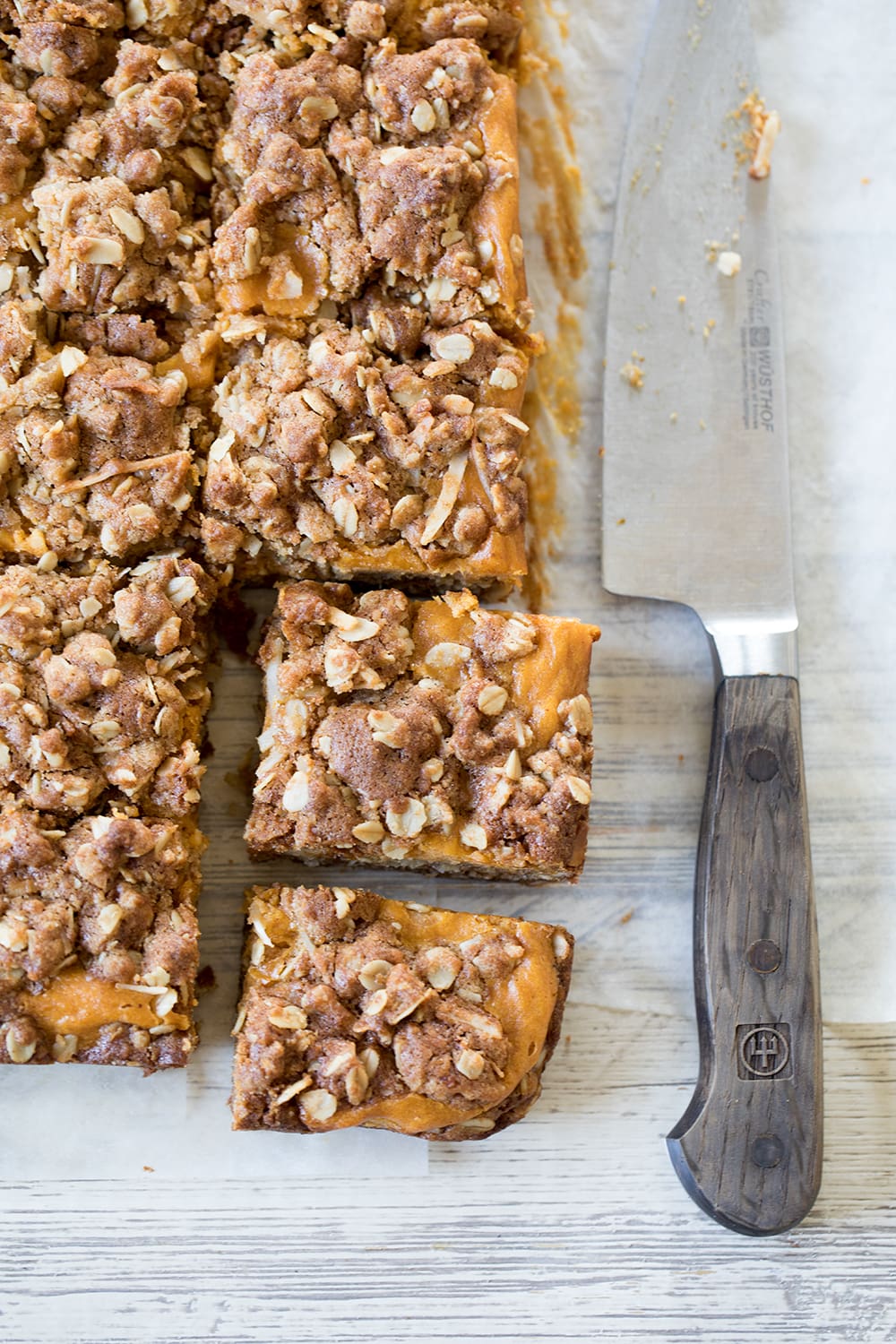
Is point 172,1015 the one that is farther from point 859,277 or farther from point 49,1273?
point 859,277

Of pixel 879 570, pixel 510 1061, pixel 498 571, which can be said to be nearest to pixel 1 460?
pixel 498 571

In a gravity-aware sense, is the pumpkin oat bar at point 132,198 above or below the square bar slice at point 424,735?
above

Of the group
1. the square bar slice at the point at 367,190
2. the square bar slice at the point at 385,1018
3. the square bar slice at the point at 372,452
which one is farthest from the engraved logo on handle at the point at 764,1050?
the square bar slice at the point at 367,190

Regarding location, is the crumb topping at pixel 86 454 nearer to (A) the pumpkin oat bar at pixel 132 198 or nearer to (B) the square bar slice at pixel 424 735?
(A) the pumpkin oat bar at pixel 132 198

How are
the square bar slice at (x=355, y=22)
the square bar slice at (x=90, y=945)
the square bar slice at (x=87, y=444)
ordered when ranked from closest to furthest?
the square bar slice at (x=90, y=945), the square bar slice at (x=87, y=444), the square bar slice at (x=355, y=22)

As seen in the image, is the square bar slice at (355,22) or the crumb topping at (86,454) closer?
the crumb topping at (86,454)

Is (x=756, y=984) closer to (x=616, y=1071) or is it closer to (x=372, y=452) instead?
(x=616, y=1071)

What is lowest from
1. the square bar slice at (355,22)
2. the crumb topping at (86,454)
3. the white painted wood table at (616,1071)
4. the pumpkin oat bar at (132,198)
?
the white painted wood table at (616,1071)

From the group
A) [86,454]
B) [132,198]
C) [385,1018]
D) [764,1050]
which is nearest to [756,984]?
[764,1050]
